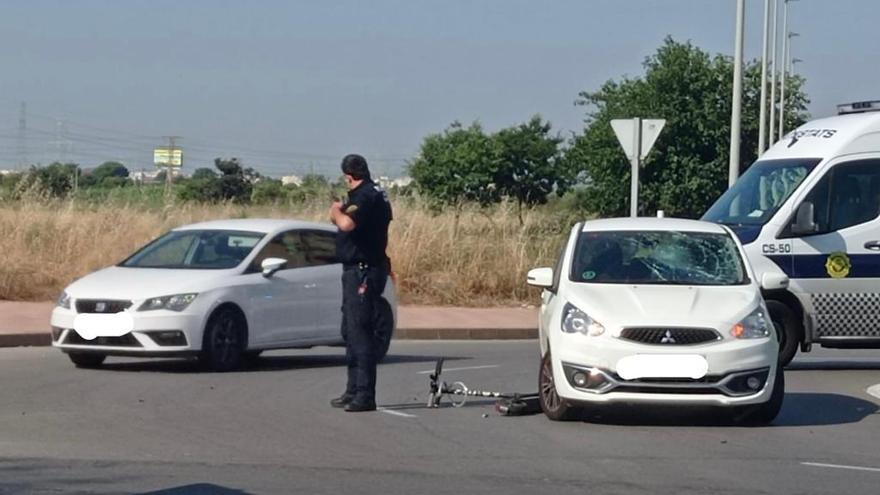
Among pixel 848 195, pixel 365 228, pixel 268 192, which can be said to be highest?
pixel 268 192

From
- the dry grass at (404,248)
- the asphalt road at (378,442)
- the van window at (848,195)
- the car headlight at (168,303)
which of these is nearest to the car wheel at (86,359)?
the asphalt road at (378,442)

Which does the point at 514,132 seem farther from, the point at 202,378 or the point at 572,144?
the point at 202,378

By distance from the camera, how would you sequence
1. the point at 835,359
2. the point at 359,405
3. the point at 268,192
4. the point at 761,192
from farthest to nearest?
the point at 268,192
the point at 835,359
the point at 761,192
the point at 359,405

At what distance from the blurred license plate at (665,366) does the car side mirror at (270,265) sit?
221 inches

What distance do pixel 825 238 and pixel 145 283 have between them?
6.86 meters

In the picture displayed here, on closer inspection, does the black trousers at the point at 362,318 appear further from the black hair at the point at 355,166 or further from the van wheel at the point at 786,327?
the van wheel at the point at 786,327

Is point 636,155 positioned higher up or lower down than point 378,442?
higher up

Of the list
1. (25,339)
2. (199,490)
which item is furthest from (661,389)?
(25,339)

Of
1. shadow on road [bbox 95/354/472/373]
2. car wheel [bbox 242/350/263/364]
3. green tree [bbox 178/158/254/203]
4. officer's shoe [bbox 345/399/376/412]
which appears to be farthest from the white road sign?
green tree [bbox 178/158/254/203]

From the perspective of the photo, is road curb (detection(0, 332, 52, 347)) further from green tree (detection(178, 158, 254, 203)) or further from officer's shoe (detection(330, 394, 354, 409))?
green tree (detection(178, 158, 254, 203))

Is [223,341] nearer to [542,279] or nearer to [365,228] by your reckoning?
[365,228]

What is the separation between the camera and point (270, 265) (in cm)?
1595

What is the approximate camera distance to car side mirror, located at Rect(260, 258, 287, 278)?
1596cm

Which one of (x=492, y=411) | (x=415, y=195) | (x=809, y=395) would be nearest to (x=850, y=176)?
(x=809, y=395)
